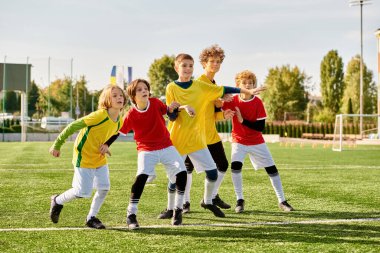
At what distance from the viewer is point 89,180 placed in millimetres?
6031

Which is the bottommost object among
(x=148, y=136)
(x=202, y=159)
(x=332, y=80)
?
(x=202, y=159)

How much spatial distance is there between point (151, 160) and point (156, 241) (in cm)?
112

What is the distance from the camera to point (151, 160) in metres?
6.08

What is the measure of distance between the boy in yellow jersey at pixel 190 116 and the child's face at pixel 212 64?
59 cm

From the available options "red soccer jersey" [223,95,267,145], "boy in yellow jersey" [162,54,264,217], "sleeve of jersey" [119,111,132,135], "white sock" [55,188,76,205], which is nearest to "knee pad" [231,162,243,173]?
"red soccer jersey" [223,95,267,145]

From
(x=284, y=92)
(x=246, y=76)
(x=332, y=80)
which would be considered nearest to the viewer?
(x=246, y=76)

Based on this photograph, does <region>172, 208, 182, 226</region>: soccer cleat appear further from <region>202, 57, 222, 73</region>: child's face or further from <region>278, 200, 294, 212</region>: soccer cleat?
<region>202, 57, 222, 73</region>: child's face

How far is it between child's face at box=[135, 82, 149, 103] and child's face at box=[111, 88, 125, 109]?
0.17 m

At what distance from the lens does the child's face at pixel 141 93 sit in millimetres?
6012

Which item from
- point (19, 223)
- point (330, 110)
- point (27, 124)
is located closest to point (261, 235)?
point (19, 223)

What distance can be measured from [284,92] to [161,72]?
2424 cm

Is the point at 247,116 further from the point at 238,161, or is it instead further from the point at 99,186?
the point at 99,186

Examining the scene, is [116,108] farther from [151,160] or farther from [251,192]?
[251,192]

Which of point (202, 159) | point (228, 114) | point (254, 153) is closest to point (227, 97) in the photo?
point (228, 114)
